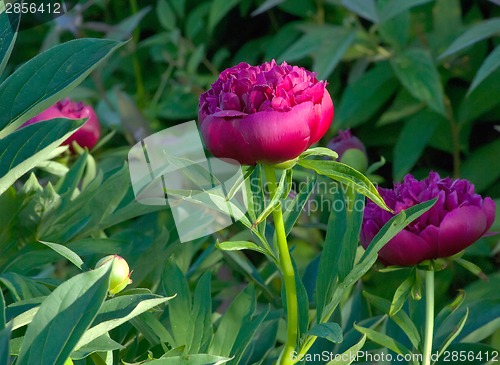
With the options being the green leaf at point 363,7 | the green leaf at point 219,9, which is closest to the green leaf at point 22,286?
the green leaf at point 363,7

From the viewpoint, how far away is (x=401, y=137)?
1.37m

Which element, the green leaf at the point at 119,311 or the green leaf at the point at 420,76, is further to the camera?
the green leaf at the point at 420,76

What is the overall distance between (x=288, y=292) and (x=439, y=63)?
0.94 metres

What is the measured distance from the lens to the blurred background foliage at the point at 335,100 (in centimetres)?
81

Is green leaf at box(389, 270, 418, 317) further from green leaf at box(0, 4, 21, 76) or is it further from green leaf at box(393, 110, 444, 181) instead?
green leaf at box(393, 110, 444, 181)

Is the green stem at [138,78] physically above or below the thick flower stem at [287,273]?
below

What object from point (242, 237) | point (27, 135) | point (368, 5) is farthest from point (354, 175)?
point (368, 5)

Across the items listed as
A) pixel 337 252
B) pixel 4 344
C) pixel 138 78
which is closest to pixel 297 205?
pixel 337 252

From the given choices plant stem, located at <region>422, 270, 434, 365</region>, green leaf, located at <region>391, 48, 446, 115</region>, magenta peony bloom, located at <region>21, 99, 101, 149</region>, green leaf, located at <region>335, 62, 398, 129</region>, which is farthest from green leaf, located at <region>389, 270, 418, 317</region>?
green leaf, located at <region>335, 62, 398, 129</region>

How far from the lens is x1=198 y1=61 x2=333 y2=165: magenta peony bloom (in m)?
0.52

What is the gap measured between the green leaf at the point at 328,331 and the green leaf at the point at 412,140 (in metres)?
0.81

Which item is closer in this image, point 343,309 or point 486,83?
point 343,309

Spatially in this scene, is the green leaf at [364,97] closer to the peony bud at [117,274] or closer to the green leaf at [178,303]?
the green leaf at [178,303]

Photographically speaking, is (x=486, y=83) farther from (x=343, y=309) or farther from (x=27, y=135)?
(x=27, y=135)
